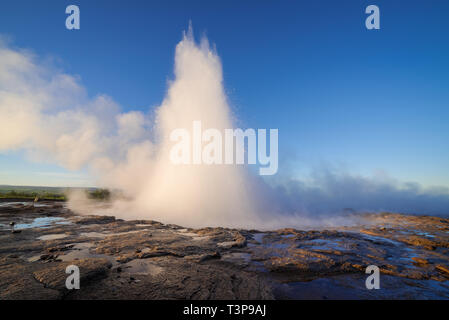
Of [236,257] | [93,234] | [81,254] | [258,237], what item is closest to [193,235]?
[258,237]

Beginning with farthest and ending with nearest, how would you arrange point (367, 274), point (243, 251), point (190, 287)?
point (243, 251) < point (367, 274) < point (190, 287)

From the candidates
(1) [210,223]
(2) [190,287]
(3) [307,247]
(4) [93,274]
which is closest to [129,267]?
(4) [93,274]

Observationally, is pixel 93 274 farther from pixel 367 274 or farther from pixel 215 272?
pixel 367 274

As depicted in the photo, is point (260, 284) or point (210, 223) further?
point (210, 223)

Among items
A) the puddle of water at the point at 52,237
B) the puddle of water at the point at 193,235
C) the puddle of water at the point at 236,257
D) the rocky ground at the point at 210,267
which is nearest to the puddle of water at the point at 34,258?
the rocky ground at the point at 210,267

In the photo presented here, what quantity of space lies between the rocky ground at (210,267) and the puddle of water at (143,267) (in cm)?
3

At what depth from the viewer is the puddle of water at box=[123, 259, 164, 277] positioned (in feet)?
20.4

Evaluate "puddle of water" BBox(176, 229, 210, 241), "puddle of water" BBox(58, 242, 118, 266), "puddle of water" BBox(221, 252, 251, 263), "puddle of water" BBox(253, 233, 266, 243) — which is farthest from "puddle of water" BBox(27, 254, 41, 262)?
"puddle of water" BBox(253, 233, 266, 243)

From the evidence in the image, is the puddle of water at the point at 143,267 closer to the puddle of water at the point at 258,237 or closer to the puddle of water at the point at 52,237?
the puddle of water at the point at 52,237

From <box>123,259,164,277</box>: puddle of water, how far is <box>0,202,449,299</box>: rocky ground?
33 mm

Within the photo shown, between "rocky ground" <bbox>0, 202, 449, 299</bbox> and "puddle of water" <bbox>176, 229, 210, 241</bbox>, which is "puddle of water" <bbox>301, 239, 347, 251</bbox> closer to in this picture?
"rocky ground" <bbox>0, 202, 449, 299</bbox>

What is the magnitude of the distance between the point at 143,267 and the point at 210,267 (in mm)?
2334
